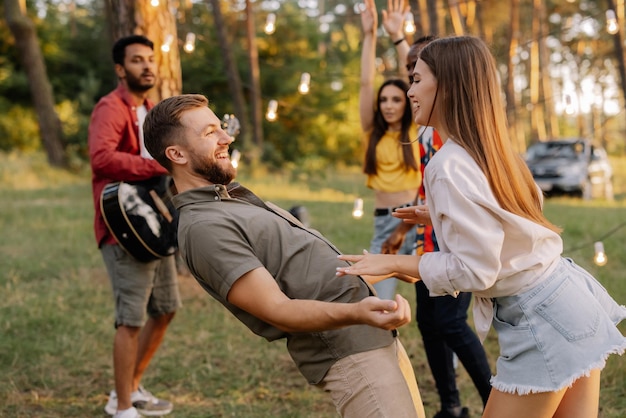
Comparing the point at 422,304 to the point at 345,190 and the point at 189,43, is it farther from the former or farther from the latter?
the point at 345,190

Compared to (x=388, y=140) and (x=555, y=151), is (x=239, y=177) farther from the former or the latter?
(x=388, y=140)

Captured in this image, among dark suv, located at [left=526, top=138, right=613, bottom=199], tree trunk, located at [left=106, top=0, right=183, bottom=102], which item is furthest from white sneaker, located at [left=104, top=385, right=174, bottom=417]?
dark suv, located at [left=526, top=138, right=613, bottom=199]

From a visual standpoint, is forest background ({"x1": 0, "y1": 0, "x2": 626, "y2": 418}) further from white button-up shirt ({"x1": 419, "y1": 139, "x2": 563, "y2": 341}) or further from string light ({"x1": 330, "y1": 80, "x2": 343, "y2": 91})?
white button-up shirt ({"x1": 419, "y1": 139, "x2": 563, "y2": 341})

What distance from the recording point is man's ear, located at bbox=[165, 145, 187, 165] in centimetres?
260

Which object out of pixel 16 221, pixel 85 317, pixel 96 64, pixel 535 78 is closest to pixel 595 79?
pixel 535 78

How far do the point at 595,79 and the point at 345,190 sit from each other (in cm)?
3411

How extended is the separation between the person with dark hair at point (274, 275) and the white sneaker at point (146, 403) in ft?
7.34

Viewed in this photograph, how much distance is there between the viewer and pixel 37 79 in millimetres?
17578

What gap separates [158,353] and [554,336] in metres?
3.88

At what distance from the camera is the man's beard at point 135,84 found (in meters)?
4.37

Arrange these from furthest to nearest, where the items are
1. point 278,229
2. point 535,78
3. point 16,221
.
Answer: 1. point 535,78
2. point 16,221
3. point 278,229

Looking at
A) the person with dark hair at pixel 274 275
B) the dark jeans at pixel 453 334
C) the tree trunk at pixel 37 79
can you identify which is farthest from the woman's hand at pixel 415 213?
the tree trunk at pixel 37 79

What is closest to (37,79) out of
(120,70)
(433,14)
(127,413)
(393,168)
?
(433,14)

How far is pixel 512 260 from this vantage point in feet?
7.41
